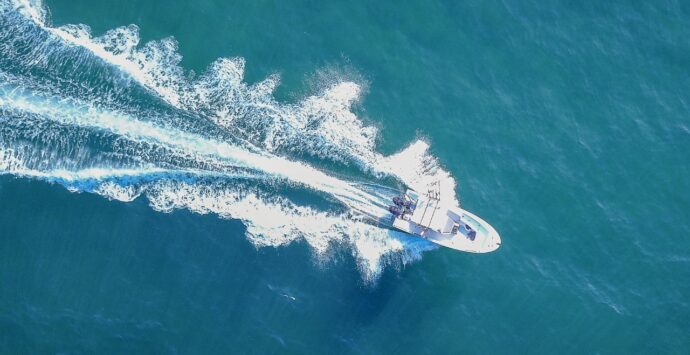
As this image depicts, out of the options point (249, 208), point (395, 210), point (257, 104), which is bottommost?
point (249, 208)

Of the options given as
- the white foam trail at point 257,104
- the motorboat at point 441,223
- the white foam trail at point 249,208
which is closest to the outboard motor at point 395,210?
the motorboat at point 441,223

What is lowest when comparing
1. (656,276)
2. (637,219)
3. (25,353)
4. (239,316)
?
(25,353)

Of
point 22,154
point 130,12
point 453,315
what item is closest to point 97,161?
point 22,154

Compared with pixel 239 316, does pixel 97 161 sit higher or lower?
higher

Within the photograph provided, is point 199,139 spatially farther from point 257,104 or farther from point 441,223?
point 441,223

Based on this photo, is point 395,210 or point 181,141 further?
point 181,141

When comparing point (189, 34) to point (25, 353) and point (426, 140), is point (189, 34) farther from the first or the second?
point (25, 353)

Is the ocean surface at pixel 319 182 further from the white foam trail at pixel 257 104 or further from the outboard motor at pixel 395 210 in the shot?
the outboard motor at pixel 395 210

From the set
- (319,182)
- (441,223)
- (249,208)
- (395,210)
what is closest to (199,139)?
(249,208)
